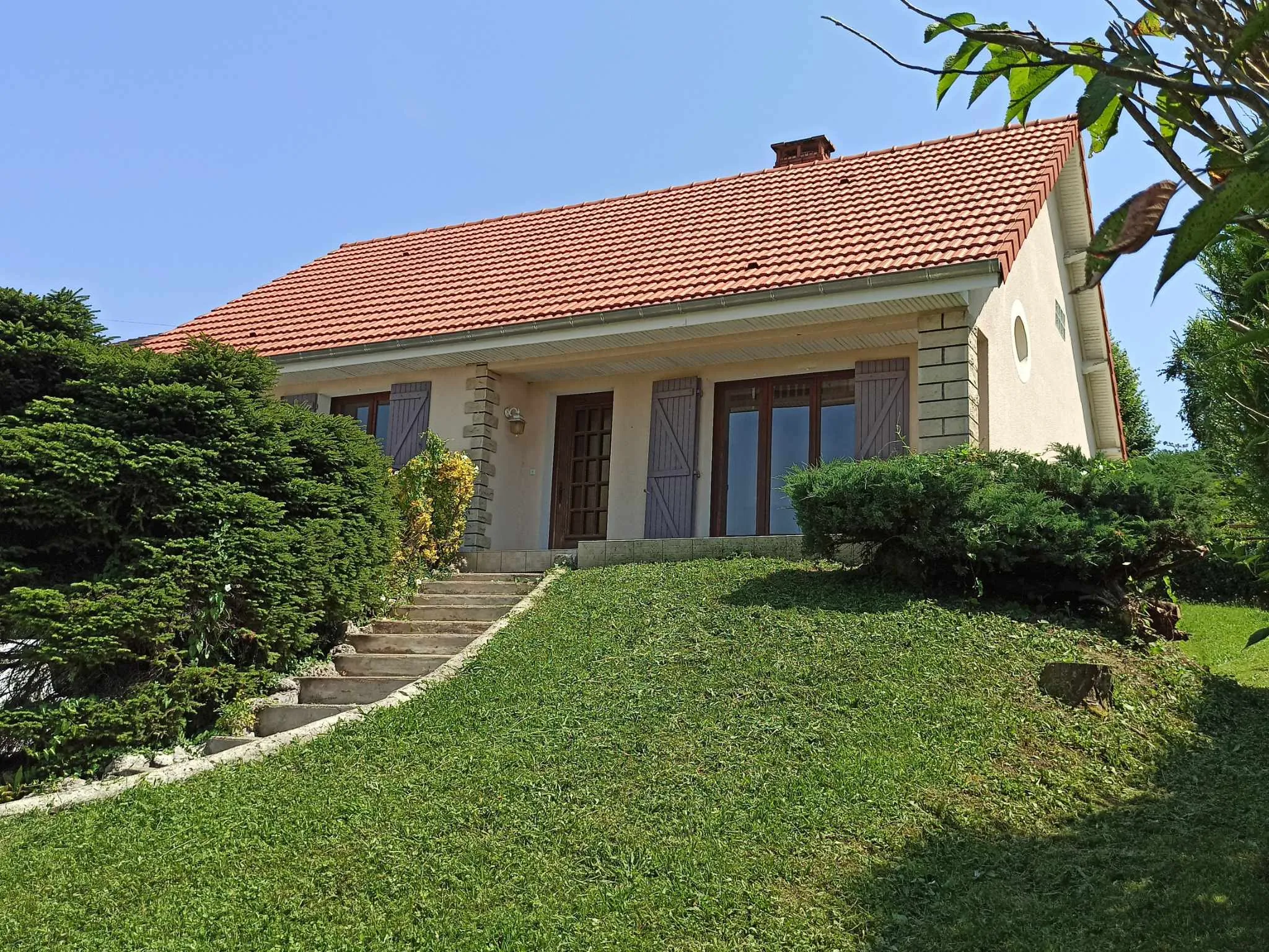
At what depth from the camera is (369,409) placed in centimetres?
1617

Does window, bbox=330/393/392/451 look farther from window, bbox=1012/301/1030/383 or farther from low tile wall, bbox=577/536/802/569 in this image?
window, bbox=1012/301/1030/383

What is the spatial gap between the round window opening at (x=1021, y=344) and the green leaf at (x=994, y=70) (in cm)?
1210

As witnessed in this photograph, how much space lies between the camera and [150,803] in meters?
7.16

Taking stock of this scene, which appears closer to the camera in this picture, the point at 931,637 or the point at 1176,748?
the point at 1176,748

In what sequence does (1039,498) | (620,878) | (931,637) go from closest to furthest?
(620,878) → (931,637) → (1039,498)

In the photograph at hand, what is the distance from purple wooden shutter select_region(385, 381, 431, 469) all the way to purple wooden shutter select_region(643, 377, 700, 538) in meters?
3.14

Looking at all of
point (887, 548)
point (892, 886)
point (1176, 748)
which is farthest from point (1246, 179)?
point (887, 548)

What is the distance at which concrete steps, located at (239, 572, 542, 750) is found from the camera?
926cm

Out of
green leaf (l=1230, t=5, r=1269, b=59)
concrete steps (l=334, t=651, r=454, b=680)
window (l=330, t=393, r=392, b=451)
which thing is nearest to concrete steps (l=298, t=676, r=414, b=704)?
concrete steps (l=334, t=651, r=454, b=680)

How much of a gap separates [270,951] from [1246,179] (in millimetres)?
5234

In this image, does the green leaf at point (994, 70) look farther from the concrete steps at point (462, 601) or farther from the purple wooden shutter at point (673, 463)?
the purple wooden shutter at point (673, 463)

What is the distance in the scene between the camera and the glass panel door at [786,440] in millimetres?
13656

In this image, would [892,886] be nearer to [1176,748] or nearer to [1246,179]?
[1176,748]

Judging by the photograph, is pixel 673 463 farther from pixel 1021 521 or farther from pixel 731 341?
pixel 1021 521
